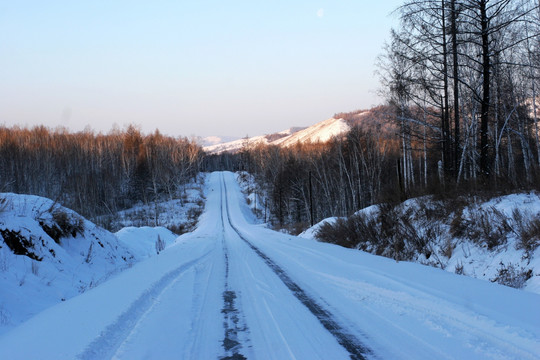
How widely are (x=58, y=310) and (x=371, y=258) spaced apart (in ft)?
26.8

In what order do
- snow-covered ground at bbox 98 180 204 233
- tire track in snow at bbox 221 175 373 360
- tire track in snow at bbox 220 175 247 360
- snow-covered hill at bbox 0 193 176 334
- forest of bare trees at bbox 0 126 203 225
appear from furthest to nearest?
1. snow-covered ground at bbox 98 180 204 233
2. forest of bare trees at bbox 0 126 203 225
3. snow-covered hill at bbox 0 193 176 334
4. tire track in snow at bbox 220 175 247 360
5. tire track in snow at bbox 221 175 373 360

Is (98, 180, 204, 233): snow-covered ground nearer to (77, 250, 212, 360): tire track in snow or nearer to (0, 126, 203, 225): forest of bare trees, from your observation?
(0, 126, 203, 225): forest of bare trees

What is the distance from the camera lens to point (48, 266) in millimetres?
9180

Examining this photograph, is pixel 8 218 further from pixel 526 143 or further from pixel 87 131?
pixel 87 131

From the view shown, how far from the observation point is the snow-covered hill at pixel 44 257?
7125 millimetres

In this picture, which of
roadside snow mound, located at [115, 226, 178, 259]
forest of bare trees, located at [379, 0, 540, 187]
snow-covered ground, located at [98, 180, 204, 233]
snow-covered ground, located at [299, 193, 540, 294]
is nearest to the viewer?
snow-covered ground, located at [299, 193, 540, 294]

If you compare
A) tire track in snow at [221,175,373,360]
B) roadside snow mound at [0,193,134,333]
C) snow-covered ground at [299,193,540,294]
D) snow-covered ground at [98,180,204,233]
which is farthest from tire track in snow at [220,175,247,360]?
snow-covered ground at [98,180,204,233]

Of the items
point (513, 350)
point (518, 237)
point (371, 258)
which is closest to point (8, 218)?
point (371, 258)

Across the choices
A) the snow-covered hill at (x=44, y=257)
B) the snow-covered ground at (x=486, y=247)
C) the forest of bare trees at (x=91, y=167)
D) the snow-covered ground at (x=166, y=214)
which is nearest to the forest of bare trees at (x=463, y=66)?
the snow-covered ground at (x=486, y=247)

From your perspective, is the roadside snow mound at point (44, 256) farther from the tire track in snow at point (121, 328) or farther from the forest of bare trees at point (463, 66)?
the forest of bare trees at point (463, 66)

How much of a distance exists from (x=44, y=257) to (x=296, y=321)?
7262 mm

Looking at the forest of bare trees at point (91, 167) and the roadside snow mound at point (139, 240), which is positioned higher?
the forest of bare trees at point (91, 167)

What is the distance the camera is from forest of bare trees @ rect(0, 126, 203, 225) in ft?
189

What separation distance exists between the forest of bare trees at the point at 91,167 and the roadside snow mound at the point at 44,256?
144 ft
